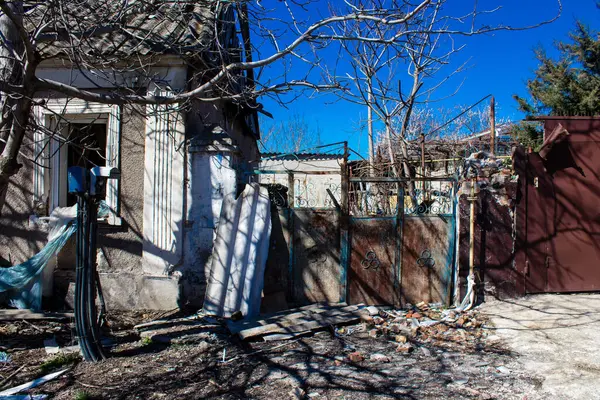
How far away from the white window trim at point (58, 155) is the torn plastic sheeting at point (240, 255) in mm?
1649

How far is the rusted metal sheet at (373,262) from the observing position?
655cm

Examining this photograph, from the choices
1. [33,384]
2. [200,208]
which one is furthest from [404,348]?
[33,384]

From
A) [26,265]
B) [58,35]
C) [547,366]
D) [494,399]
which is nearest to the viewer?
[494,399]

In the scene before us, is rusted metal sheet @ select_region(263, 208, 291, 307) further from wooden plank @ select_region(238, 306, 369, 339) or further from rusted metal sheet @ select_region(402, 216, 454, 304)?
rusted metal sheet @ select_region(402, 216, 454, 304)

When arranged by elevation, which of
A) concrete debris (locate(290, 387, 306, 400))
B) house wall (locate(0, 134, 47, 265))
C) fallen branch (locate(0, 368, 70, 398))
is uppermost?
house wall (locate(0, 134, 47, 265))

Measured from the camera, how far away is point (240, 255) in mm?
6070

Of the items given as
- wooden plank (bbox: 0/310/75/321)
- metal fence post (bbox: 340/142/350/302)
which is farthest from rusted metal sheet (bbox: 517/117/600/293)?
wooden plank (bbox: 0/310/75/321)

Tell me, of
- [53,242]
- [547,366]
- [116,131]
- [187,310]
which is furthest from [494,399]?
[116,131]

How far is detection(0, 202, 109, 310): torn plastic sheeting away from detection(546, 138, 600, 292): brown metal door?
21.3ft

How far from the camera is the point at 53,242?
5820 millimetres

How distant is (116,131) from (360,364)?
4610 mm

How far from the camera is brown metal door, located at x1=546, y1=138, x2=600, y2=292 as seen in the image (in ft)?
21.3

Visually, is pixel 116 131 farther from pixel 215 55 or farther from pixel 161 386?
pixel 161 386

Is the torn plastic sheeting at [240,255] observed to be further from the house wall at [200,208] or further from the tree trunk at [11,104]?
the tree trunk at [11,104]
